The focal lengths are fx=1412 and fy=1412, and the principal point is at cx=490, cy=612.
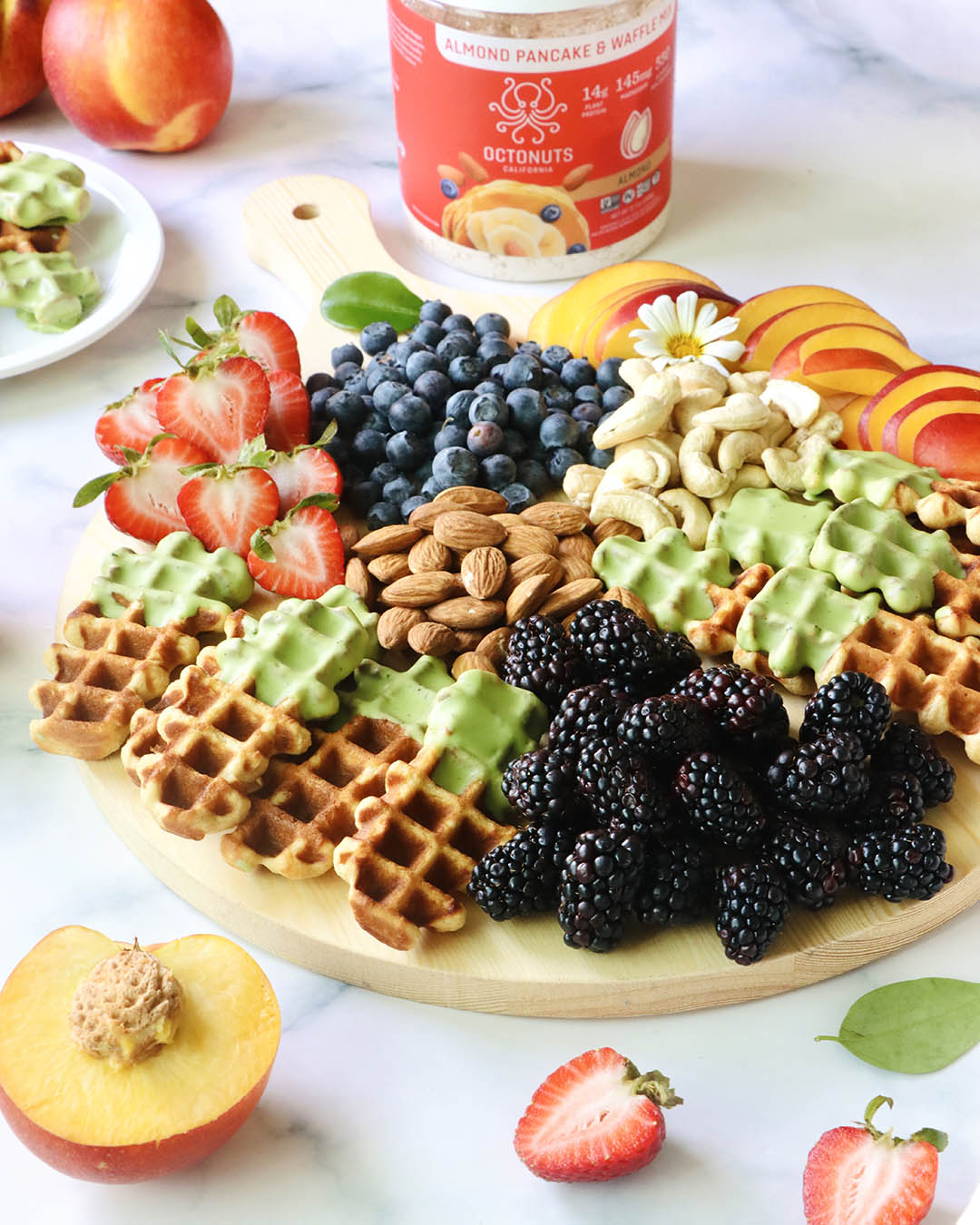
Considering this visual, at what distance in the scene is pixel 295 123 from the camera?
3256 millimetres

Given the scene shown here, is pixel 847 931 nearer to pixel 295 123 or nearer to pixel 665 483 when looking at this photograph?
pixel 665 483

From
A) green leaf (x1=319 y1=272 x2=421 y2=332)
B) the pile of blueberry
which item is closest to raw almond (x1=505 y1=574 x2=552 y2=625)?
the pile of blueberry

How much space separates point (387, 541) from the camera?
2.05 m

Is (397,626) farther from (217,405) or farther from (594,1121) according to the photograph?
(594,1121)

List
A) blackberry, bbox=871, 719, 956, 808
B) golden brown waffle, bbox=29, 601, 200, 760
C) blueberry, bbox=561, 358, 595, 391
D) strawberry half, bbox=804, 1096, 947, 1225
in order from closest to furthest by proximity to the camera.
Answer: strawberry half, bbox=804, 1096, 947, 1225 → blackberry, bbox=871, 719, 956, 808 → golden brown waffle, bbox=29, 601, 200, 760 → blueberry, bbox=561, 358, 595, 391

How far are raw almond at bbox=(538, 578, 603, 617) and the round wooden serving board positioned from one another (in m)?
0.47

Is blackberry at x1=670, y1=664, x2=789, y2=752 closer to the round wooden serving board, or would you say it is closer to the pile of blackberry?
the pile of blackberry

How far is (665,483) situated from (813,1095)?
915mm

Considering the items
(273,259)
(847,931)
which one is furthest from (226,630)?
(273,259)

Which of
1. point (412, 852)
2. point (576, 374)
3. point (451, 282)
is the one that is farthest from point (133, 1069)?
point (451, 282)

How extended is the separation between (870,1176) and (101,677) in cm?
115

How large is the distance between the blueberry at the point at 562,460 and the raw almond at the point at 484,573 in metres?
0.25

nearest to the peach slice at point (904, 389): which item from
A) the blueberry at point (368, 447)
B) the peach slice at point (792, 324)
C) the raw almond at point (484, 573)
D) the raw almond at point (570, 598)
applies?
the peach slice at point (792, 324)

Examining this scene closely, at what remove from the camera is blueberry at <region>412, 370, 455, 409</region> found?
7.27 feet
